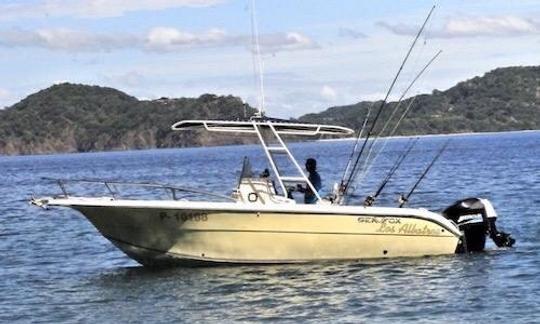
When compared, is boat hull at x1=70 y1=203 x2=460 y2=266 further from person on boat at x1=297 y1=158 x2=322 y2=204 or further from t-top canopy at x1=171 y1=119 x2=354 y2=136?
t-top canopy at x1=171 y1=119 x2=354 y2=136

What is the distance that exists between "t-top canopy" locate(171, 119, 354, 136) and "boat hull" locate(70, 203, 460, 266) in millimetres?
1628

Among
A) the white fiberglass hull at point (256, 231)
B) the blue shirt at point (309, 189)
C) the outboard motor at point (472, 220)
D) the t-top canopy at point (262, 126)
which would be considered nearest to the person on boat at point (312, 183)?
the blue shirt at point (309, 189)

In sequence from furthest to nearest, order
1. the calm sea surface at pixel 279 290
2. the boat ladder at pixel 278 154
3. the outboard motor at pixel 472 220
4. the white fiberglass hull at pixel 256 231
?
1. the outboard motor at pixel 472 220
2. the boat ladder at pixel 278 154
3. the white fiberglass hull at pixel 256 231
4. the calm sea surface at pixel 279 290

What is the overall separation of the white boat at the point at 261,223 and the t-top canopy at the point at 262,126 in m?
0.02

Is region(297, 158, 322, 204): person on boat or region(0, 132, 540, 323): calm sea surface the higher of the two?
region(297, 158, 322, 204): person on boat

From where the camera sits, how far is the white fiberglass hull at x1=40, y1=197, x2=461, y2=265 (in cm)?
2036

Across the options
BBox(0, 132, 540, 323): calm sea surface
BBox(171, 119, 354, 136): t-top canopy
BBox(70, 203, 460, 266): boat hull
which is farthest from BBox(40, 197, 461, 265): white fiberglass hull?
BBox(171, 119, 354, 136): t-top canopy

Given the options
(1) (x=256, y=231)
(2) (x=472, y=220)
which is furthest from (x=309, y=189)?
(2) (x=472, y=220)

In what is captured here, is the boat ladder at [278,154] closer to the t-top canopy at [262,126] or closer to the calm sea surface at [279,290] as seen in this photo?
the t-top canopy at [262,126]

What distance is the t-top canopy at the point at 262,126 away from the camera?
812 inches

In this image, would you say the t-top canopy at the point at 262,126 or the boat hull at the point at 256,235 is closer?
the boat hull at the point at 256,235

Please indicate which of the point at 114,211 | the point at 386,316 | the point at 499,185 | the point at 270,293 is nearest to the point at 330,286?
the point at 270,293

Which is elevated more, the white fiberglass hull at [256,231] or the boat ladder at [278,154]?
the boat ladder at [278,154]

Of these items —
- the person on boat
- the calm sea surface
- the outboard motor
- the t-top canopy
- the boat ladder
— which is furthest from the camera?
the outboard motor
